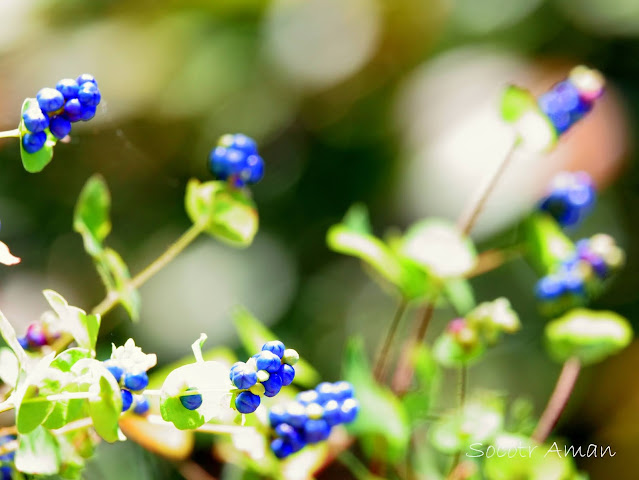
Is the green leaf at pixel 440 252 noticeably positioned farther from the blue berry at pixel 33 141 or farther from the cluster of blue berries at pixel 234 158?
the blue berry at pixel 33 141

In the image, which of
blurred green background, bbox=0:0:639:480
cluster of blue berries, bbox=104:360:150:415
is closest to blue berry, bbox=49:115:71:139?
cluster of blue berries, bbox=104:360:150:415

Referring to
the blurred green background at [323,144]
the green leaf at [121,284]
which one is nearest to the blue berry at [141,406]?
the green leaf at [121,284]

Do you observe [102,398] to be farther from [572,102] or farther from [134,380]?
[572,102]

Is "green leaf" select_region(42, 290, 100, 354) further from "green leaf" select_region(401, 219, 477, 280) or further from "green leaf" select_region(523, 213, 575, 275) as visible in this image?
"green leaf" select_region(523, 213, 575, 275)

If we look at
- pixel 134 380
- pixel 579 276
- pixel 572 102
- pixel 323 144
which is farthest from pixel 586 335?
pixel 323 144

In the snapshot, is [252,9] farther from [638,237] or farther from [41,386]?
[41,386]
